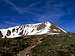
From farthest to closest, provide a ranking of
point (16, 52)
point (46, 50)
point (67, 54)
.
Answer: point (16, 52) → point (46, 50) → point (67, 54)

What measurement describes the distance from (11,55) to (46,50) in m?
8.32

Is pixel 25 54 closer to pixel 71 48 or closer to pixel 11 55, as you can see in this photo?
pixel 11 55

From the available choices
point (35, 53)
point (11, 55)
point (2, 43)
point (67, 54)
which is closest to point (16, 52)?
point (11, 55)

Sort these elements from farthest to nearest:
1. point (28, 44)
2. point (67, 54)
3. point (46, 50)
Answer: point (28, 44) → point (46, 50) → point (67, 54)

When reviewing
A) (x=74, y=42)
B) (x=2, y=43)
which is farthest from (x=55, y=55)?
(x=2, y=43)

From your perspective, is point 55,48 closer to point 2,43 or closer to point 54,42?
point 54,42

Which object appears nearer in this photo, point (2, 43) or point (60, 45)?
point (60, 45)

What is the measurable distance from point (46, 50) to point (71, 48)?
225 inches

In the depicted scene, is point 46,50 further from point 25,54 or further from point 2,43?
point 2,43

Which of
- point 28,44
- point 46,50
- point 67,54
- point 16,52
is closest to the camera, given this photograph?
point 67,54

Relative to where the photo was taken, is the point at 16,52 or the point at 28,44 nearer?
the point at 16,52

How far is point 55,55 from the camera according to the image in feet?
125

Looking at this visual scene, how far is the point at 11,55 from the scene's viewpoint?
4178cm

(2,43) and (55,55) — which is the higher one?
(2,43)
